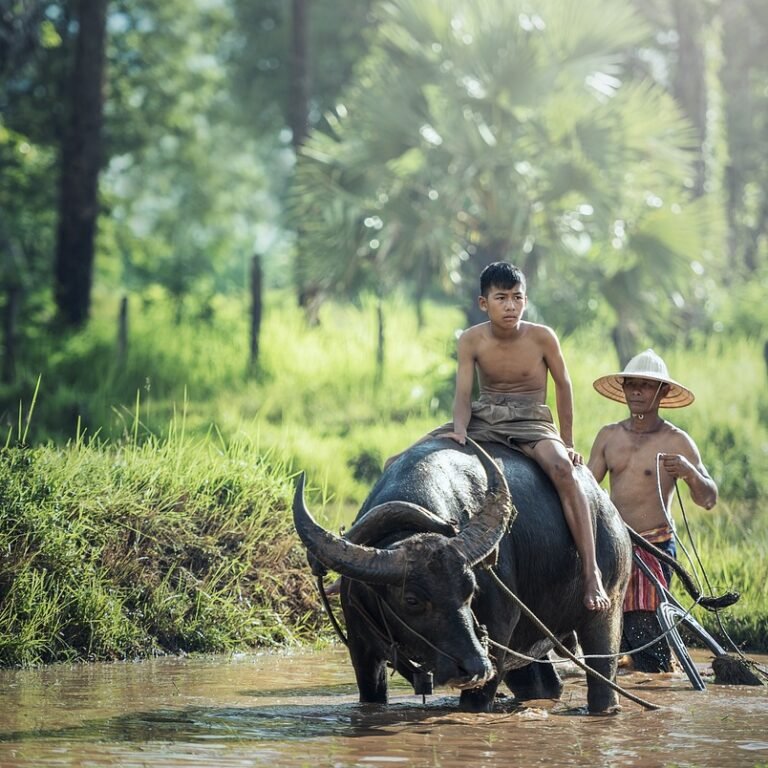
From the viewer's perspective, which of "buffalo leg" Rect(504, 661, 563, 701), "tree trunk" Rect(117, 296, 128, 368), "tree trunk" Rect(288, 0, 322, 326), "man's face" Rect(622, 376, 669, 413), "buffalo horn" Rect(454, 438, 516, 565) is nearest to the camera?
"buffalo horn" Rect(454, 438, 516, 565)

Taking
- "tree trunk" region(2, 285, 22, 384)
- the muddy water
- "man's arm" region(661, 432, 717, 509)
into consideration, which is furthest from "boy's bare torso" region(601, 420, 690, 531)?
"tree trunk" region(2, 285, 22, 384)

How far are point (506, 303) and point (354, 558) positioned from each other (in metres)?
1.64

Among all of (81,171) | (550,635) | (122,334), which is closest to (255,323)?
(122,334)

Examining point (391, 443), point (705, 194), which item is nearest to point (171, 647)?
point (391, 443)

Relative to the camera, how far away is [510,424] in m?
7.40

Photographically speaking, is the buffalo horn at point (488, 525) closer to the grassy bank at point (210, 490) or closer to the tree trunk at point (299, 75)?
the grassy bank at point (210, 490)

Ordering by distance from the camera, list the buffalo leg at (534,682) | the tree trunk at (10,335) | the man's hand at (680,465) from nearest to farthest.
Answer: the buffalo leg at (534,682) < the man's hand at (680,465) < the tree trunk at (10,335)

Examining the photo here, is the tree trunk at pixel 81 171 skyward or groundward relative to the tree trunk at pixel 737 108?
groundward

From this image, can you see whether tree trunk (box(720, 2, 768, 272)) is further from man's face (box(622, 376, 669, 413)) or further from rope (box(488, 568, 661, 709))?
rope (box(488, 568, 661, 709))

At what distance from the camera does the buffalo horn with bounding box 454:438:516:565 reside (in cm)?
635

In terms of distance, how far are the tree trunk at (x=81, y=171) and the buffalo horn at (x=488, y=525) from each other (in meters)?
17.2

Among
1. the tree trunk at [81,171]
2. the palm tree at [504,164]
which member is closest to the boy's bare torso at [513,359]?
the palm tree at [504,164]

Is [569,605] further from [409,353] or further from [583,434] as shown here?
[409,353]

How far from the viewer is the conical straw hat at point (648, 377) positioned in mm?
8730
